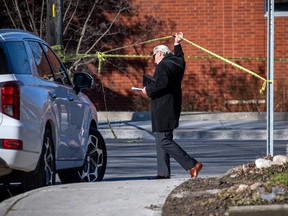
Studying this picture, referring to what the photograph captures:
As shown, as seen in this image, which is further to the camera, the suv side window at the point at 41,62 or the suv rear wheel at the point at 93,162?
the suv rear wheel at the point at 93,162

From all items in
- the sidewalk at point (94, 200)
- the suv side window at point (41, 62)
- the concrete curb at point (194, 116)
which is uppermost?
the suv side window at point (41, 62)

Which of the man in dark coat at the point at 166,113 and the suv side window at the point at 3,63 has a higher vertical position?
the suv side window at the point at 3,63

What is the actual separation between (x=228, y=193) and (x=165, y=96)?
3.76 m

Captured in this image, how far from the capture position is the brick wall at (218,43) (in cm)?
2558

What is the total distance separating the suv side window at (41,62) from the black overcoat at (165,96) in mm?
1424

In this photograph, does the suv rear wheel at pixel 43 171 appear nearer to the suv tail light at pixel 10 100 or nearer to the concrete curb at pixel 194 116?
the suv tail light at pixel 10 100

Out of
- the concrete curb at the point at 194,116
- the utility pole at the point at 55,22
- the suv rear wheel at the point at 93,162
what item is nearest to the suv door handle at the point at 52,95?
the suv rear wheel at the point at 93,162

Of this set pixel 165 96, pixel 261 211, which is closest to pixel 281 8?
pixel 165 96

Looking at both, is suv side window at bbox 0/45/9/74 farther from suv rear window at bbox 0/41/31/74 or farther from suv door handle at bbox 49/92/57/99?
suv door handle at bbox 49/92/57/99

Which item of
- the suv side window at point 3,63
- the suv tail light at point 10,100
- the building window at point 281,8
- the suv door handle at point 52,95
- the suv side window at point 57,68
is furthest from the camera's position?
the suv side window at point 57,68

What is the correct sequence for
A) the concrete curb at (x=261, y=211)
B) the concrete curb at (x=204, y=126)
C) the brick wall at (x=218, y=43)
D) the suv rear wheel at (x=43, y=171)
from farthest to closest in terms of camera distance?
the brick wall at (x=218, y=43), the concrete curb at (x=204, y=126), the suv rear wheel at (x=43, y=171), the concrete curb at (x=261, y=211)

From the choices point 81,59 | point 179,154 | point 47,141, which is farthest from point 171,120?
point 81,59

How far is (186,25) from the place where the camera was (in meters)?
25.7

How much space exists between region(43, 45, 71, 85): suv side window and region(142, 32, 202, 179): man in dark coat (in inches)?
38.7
